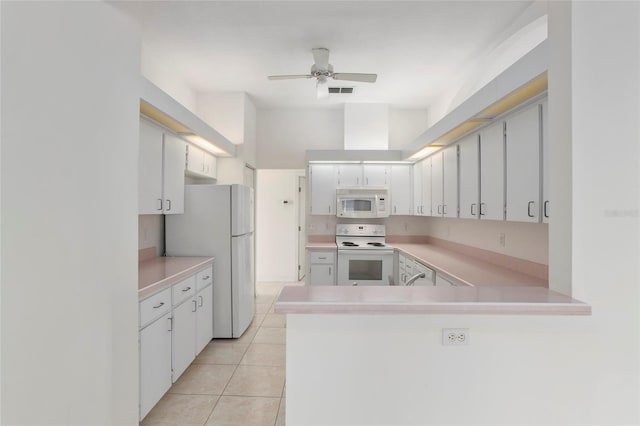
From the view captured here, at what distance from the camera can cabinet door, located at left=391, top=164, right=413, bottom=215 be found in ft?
15.9

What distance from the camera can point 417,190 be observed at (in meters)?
4.64

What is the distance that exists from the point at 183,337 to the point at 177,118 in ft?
6.14

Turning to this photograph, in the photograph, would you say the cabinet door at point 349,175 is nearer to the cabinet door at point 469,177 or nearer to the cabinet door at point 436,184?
the cabinet door at point 436,184

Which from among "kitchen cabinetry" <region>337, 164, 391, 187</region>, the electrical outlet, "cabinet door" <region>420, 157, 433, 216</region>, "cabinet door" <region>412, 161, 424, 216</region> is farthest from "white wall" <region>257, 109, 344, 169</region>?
the electrical outlet

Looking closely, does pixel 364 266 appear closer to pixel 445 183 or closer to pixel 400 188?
pixel 400 188

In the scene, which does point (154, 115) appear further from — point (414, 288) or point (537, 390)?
point (537, 390)

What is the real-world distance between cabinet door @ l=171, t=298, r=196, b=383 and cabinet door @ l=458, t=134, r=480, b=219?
2645mm

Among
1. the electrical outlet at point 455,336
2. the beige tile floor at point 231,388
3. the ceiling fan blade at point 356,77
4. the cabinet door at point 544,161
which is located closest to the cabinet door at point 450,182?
the ceiling fan blade at point 356,77

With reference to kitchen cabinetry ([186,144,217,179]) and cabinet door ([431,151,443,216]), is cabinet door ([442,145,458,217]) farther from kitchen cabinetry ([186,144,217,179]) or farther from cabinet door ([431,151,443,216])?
kitchen cabinetry ([186,144,217,179])

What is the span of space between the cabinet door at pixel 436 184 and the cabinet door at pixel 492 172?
102cm

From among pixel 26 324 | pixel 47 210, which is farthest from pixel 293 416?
pixel 47 210

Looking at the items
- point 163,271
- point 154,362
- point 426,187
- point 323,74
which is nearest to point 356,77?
point 323,74

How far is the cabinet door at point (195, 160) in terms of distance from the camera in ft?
11.8

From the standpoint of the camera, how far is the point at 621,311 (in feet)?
4.72
